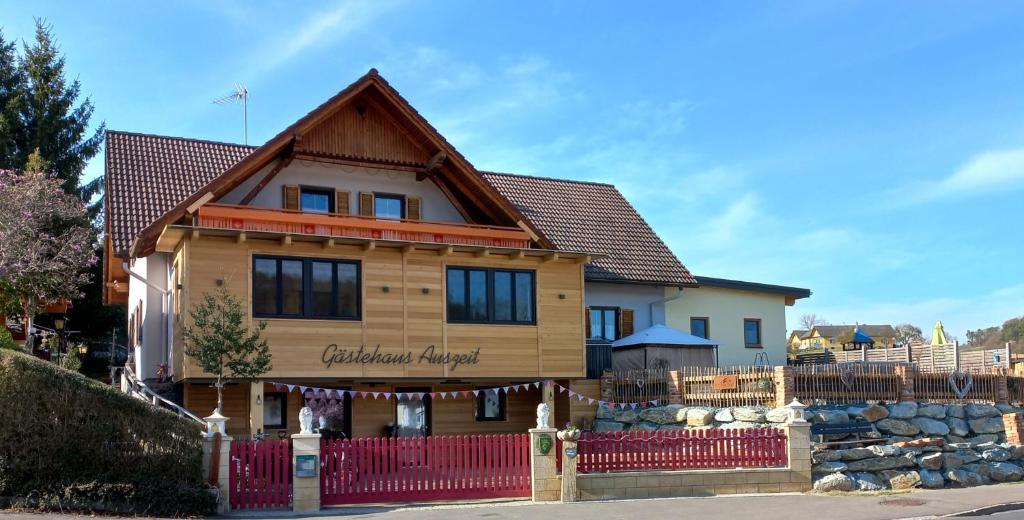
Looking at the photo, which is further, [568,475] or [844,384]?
[844,384]

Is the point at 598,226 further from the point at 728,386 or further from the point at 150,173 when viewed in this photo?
the point at 150,173

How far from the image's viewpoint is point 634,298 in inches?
1171

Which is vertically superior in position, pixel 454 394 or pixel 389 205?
pixel 389 205

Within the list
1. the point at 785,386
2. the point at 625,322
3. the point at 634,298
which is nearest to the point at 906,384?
the point at 785,386

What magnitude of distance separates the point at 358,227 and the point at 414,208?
2.55 m

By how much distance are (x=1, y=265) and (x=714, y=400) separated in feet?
59.0

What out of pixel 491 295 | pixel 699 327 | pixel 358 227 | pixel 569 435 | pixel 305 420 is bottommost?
pixel 569 435

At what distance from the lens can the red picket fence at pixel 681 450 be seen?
57.1 feet

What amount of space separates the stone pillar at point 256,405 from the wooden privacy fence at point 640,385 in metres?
9.08

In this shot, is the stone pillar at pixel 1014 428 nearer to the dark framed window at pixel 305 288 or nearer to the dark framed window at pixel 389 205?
the dark framed window at pixel 305 288

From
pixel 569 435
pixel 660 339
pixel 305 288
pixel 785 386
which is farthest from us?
pixel 660 339

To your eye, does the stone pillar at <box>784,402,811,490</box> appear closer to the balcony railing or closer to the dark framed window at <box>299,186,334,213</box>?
the balcony railing

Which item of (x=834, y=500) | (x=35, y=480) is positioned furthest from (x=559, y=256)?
(x=35, y=480)

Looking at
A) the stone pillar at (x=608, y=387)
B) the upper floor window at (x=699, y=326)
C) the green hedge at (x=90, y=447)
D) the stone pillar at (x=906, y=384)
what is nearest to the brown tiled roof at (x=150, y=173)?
the green hedge at (x=90, y=447)
